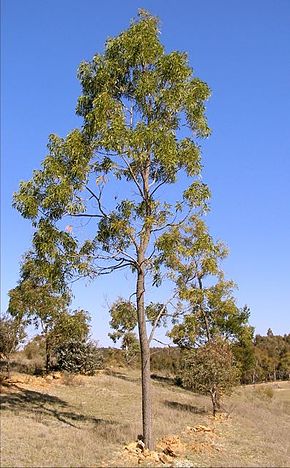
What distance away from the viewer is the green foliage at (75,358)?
32.5m

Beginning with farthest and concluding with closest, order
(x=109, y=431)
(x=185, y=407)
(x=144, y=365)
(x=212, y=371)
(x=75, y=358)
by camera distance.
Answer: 1. (x=75, y=358)
2. (x=185, y=407)
3. (x=212, y=371)
4. (x=109, y=431)
5. (x=144, y=365)

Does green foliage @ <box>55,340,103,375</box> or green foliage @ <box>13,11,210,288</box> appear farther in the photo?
green foliage @ <box>55,340,103,375</box>

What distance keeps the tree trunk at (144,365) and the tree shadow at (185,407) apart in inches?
429

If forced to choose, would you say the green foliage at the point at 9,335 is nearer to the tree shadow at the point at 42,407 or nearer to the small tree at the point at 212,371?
the tree shadow at the point at 42,407

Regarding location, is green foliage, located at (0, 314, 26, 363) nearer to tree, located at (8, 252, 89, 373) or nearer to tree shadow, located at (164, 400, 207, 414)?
tree, located at (8, 252, 89, 373)

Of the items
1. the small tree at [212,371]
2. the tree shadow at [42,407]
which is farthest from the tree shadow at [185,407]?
the tree shadow at [42,407]

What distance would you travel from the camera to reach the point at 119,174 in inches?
596

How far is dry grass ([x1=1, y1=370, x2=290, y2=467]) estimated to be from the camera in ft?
39.0

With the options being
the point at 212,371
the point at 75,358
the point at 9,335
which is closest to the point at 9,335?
the point at 9,335

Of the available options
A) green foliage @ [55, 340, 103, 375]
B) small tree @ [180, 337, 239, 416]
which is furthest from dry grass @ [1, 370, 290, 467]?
green foliage @ [55, 340, 103, 375]

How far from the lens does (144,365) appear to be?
13.6 metres

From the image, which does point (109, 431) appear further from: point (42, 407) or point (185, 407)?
point (185, 407)

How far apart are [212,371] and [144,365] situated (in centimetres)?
978

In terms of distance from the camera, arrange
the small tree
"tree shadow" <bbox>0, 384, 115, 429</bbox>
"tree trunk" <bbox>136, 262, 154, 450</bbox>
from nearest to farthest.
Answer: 1. "tree trunk" <bbox>136, 262, 154, 450</bbox>
2. "tree shadow" <bbox>0, 384, 115, 429</bbox>
3. the small tree
